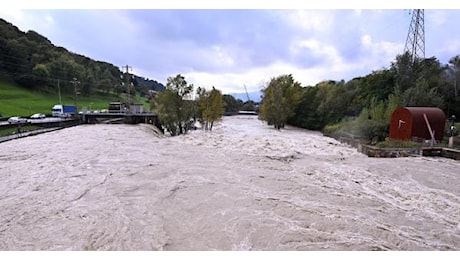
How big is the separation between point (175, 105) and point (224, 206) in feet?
78.8

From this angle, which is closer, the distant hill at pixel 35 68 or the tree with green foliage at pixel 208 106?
the tree with green foliage at pixel 208 106

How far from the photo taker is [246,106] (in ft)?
257

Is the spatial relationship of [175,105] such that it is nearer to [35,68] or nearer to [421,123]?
[421,123]

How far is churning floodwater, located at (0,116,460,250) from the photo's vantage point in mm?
4988

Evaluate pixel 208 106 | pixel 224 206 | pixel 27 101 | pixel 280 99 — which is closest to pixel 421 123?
pixel 224 206

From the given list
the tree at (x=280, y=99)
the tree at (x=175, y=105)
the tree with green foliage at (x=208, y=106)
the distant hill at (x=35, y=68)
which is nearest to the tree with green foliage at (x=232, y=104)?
the distant hill at (x=35, y=68)

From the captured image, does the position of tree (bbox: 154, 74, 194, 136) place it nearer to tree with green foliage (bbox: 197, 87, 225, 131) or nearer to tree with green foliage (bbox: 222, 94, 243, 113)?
tree with green foliage (bbox: 197, 87, 225, 131)

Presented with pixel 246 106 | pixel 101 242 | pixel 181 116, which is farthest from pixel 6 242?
pixel 246 106

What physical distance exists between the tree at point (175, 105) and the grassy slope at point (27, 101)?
58.5ft

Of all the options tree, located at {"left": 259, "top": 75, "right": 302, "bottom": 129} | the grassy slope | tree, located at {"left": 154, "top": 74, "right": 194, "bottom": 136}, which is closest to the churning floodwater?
tree, located at {"left": 154, "top": 74, "right": 194, "bottom": 136}

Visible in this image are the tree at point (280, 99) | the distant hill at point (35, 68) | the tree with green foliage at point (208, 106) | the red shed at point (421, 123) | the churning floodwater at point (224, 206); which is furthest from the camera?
the distant hill at point (35, 68)

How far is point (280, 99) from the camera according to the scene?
3616cm

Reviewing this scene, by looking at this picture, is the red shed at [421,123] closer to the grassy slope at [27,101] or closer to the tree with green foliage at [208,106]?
the tree with green foliage at [208,106]

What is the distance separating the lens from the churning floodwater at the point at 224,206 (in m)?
4.99
